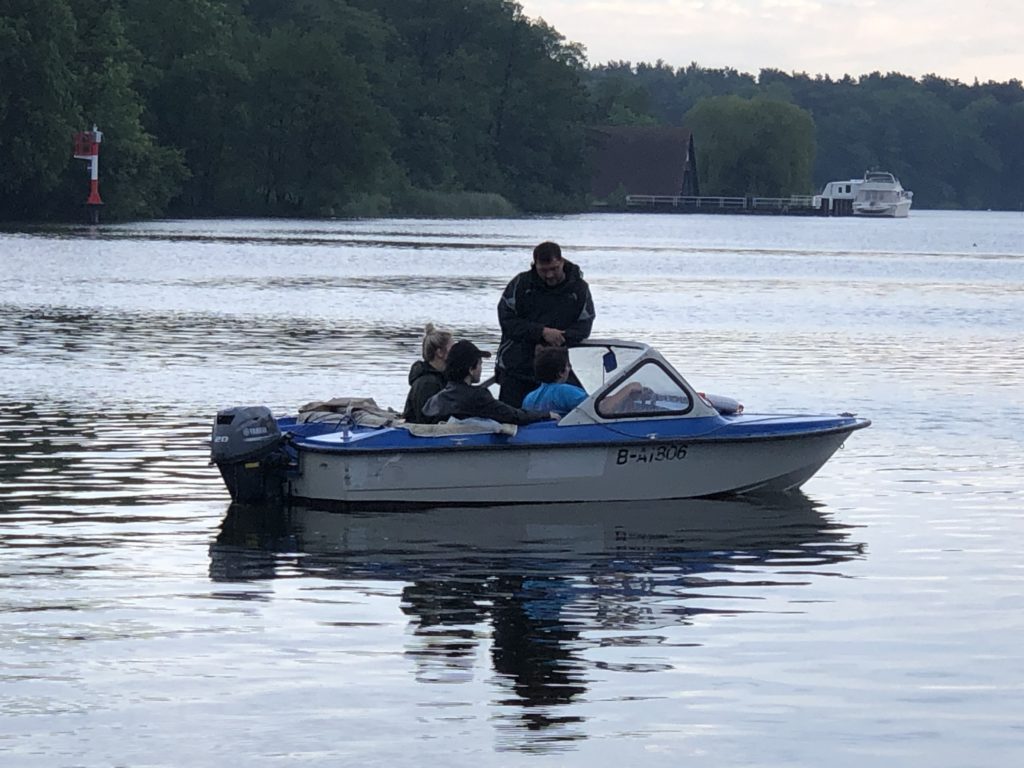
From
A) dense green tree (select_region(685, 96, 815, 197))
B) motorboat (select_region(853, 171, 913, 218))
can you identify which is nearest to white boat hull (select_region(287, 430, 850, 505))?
dense green tree (select_region(685, 96, 815, 197))

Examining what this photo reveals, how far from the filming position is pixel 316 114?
117625 mm

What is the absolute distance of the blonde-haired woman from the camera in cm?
1534

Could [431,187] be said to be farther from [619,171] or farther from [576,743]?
[576,743]

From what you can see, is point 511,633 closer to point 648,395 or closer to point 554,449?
point 554,449

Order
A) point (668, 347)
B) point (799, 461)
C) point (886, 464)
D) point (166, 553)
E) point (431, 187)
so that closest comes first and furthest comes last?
1. point (166, 553)
2. point (799, 461)
3. point (886, 464)
4. point (668, 347)
5. point (431, 187)

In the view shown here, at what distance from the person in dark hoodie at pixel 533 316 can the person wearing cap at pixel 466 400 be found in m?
0.32

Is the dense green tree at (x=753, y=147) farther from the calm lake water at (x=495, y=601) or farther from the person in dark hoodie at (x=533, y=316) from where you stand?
the person in dark hoodie at (x=533, y=316)

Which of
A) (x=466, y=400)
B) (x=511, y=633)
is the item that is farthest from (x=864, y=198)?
(x=511, y=633)

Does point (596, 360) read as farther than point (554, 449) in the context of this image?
Yes

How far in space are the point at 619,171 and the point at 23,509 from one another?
552 feet

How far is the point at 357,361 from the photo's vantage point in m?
27.8

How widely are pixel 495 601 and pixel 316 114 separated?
107 m

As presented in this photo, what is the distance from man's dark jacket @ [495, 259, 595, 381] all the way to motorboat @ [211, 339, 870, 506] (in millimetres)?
214

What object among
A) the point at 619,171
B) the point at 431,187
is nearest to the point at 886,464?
the point at 431,187
